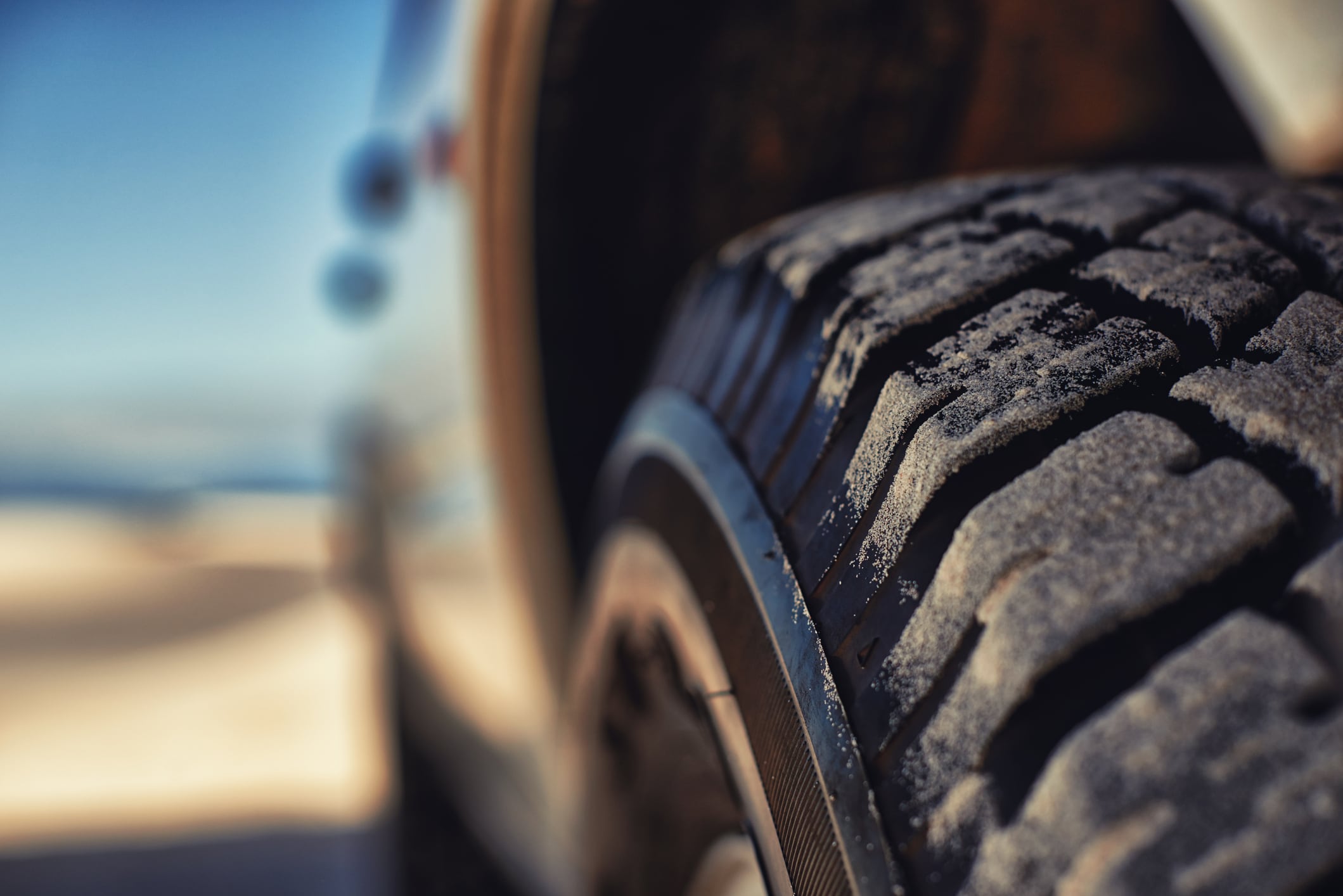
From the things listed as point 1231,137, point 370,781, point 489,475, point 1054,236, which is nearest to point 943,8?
point 1231,137

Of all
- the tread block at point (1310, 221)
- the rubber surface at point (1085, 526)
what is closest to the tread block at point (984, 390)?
the rubber surface at point (1085, 526)

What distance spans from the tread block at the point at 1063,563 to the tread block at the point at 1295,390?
2 cm

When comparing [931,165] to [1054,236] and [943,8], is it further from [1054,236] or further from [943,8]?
[1054,236]

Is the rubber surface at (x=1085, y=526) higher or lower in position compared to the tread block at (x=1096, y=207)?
lower

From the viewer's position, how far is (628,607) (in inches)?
30.8

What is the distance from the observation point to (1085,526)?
41 centimetres

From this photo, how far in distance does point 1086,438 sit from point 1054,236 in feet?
0.68

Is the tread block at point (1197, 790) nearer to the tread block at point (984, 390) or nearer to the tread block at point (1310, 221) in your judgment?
the tread block at point (984, 390)

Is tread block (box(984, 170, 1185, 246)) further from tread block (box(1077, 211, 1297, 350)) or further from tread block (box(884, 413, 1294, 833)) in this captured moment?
tread block (box(884, 413, 1294, 833))

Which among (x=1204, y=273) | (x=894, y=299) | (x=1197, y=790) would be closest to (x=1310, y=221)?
(x=1204, y=273)

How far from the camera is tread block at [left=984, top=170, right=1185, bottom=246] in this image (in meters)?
0.59

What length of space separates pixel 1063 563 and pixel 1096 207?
0.32 m

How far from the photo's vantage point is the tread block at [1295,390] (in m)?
0.40

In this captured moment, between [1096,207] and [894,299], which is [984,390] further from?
[1096,207]
